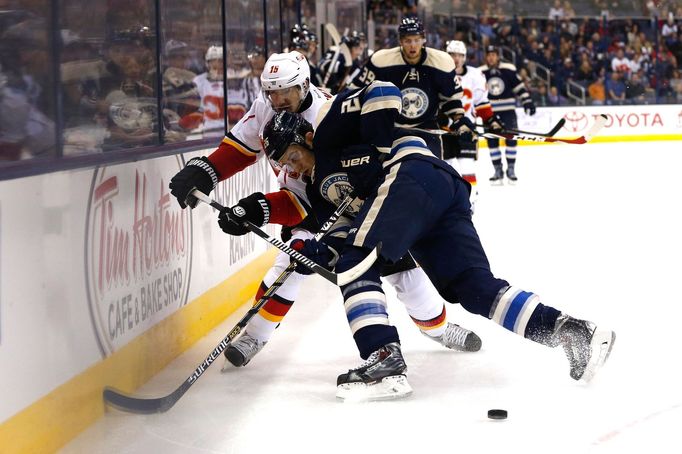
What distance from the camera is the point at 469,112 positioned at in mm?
7883

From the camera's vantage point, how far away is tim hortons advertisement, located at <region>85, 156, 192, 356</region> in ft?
8.66

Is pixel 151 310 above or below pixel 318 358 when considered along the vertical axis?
above

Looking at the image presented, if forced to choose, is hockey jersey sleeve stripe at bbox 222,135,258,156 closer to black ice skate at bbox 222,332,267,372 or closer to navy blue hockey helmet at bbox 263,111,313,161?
navy blue hockey helmet at bbox 263,111,313,161

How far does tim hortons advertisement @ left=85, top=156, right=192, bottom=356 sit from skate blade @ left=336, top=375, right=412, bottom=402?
62 cm

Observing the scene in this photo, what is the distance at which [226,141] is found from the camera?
3.23 metres

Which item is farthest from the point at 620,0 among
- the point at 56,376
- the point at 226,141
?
the point at 56,376

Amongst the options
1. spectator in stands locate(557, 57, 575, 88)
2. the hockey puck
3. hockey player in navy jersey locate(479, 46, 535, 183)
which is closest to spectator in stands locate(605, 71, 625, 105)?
spectator in stands locate(557, 57, 575, 88)

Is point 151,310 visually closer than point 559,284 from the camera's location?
Yes

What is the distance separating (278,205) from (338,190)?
0.35 meters

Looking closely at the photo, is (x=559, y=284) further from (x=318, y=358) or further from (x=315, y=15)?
(x=315, y=15)

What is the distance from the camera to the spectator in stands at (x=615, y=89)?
43.0 feet

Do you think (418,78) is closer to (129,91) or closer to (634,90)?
(129,91)

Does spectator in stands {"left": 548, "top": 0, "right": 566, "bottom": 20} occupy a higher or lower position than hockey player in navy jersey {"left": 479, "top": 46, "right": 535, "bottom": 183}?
higher

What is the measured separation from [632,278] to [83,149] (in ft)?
8.74
